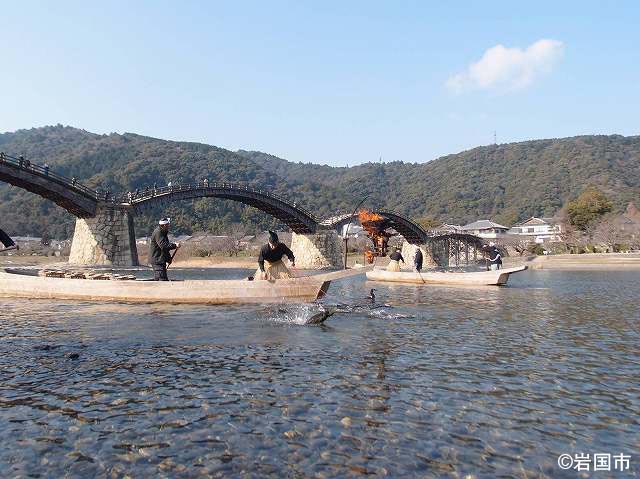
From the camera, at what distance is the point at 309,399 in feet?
24.6

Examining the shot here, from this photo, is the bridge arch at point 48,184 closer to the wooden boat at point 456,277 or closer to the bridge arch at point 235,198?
the bridge arch at point 235,198

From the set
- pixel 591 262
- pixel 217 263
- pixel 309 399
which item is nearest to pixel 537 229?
pixel 591 262

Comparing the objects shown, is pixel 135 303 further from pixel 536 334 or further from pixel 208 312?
pixel 536 334

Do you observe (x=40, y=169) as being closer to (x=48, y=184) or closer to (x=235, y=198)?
(x=48, y=184)

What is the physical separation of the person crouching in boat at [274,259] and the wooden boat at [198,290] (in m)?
0.51

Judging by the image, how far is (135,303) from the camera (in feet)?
60.7

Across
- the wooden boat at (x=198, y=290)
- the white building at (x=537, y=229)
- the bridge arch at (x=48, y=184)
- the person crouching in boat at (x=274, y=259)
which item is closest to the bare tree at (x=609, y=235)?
the white building at (x=537, y=229)

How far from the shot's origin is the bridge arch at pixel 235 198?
5809 cm

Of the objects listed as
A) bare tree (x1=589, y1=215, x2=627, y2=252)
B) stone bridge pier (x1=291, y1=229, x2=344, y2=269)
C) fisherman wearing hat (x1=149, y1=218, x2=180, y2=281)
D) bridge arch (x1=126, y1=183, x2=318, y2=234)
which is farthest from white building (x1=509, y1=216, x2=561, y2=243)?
fisherman wearing hat (x1=149, y1=218, x2=180, y2=281)

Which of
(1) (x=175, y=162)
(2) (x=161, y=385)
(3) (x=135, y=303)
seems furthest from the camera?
(1) (x=175, y=162)

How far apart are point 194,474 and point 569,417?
484 cm

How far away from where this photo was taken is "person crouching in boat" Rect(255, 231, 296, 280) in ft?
56.9

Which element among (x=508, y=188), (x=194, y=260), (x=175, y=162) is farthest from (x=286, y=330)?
(x=508, y=188)

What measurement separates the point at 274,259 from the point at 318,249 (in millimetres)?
59818
